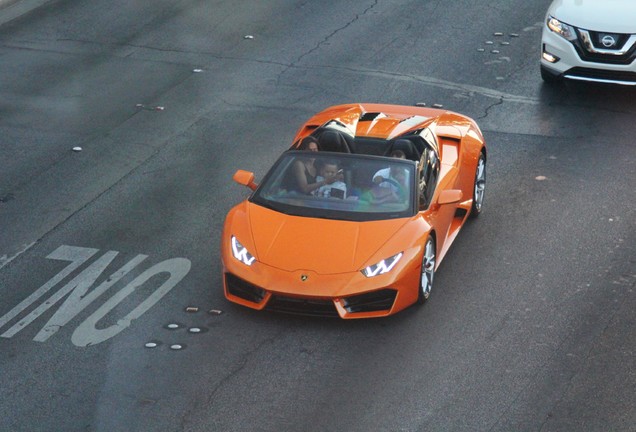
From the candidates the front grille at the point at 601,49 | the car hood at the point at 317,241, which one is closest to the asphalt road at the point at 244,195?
the car hood at the point at 317,241

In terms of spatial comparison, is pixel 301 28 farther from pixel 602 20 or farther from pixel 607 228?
pixel 607 228

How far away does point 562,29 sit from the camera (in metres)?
16.9

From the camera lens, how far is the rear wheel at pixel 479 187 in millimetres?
13211

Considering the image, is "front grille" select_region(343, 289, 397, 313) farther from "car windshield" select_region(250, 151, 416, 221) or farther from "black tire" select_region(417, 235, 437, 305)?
"car windshield" select_region(250, 151, 416, 221)

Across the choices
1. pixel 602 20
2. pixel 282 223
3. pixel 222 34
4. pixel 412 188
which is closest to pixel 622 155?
pixel 602 20

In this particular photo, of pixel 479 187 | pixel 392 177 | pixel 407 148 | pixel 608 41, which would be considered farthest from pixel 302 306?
pixel 608 41

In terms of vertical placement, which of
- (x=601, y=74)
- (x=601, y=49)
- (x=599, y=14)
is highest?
(x=599, y=14)

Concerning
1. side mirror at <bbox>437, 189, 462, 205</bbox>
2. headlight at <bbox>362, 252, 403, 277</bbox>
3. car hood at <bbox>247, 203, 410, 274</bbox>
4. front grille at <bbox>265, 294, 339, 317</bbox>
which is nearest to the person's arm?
car hood at <bbox>247, 203, 410, 274</bbox>

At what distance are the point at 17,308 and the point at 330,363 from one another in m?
3.13

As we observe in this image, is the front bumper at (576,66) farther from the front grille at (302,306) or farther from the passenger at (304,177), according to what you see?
the front grille at (302,306)

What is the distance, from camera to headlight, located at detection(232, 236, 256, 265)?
36.1 feet

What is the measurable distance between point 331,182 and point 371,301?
1500 mm

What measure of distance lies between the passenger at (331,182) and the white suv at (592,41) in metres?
6.19

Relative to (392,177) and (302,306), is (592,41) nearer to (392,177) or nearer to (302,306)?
(392,177)
